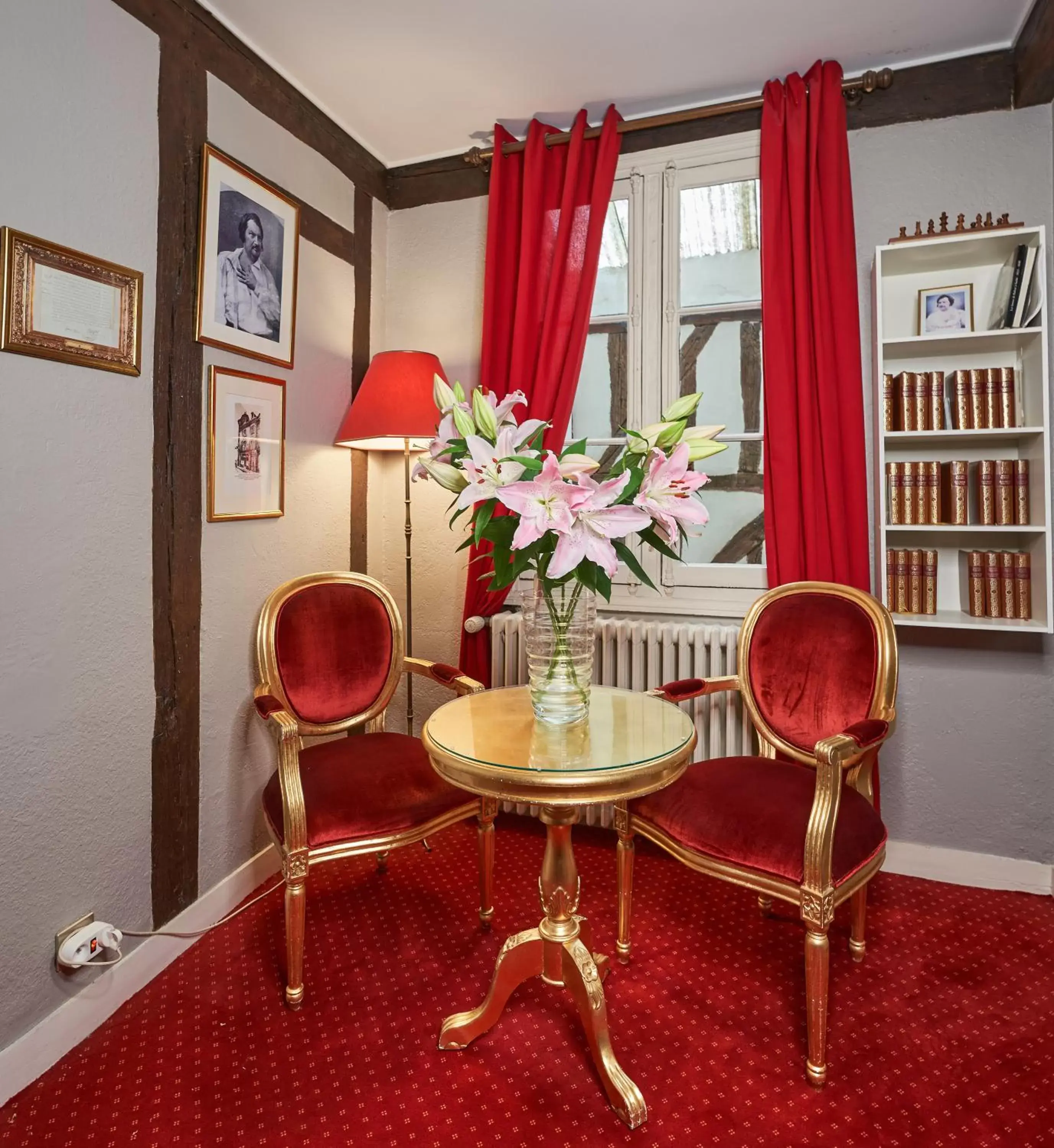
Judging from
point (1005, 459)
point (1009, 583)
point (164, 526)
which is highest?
point (1005, 459)

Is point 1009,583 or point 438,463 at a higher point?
point 438,463

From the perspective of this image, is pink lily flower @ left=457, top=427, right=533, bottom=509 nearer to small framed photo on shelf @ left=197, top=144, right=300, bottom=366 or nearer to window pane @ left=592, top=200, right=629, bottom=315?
small framed photo on shelf @ left=197, top=144, right=300, bottom=366

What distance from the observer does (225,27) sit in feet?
7.39

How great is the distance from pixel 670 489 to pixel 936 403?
54.7 inches

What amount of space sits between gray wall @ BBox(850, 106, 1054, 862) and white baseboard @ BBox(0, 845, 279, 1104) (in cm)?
229

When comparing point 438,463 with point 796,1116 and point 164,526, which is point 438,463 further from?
point 796,1116

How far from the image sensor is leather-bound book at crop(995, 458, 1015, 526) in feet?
7.37

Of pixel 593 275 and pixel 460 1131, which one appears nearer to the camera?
pixel 460 1131

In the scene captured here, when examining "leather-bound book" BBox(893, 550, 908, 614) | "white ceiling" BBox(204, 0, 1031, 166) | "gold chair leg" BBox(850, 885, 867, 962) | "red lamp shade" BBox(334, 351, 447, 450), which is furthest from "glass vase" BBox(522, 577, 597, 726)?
"white ceiling" BBox(204, 0, 1031, 166)

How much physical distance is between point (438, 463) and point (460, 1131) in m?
1.41

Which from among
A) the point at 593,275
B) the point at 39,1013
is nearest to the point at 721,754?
the point at 593,275

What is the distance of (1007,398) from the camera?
223 cm

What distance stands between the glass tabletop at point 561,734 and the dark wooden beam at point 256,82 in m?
2.08

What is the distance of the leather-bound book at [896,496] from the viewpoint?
2.36 meters
